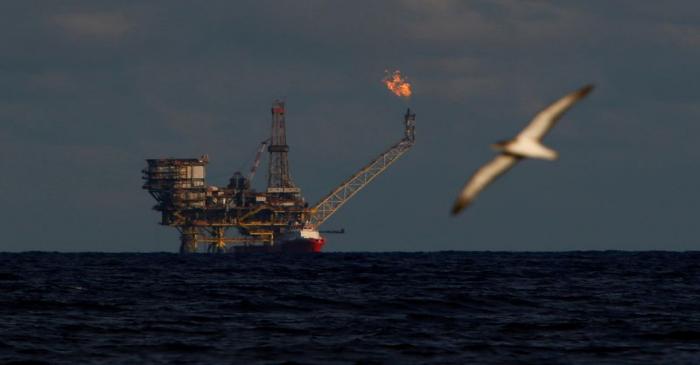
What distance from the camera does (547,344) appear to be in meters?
38.9

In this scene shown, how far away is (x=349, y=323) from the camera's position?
45.5 meters

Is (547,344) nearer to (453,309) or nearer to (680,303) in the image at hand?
(453,309)

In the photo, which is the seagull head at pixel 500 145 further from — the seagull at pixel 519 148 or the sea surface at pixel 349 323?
the sea surface at pixel 349 323

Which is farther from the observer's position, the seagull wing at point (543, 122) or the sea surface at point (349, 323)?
the sea surface at point (349, 323)

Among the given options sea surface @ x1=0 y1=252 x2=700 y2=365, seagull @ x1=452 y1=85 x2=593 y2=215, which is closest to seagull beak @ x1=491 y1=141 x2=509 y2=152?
seagull @ x1=452 y1=85 x2=593 y2=215

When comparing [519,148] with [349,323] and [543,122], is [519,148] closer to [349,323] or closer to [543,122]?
[543,122]

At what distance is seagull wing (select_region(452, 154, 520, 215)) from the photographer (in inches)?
620

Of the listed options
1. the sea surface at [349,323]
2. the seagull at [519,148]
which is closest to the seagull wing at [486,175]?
the seagull at [519,148]

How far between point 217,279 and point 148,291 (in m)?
16.9

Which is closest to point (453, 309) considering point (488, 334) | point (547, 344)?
point (488, 334)

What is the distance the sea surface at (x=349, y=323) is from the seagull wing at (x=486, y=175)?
1916 centimetres

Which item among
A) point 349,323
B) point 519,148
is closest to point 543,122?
point 519,148

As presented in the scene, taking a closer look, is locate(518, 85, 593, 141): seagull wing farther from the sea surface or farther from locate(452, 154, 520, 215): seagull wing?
the sea surface

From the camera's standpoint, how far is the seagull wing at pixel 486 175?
15.8 m
